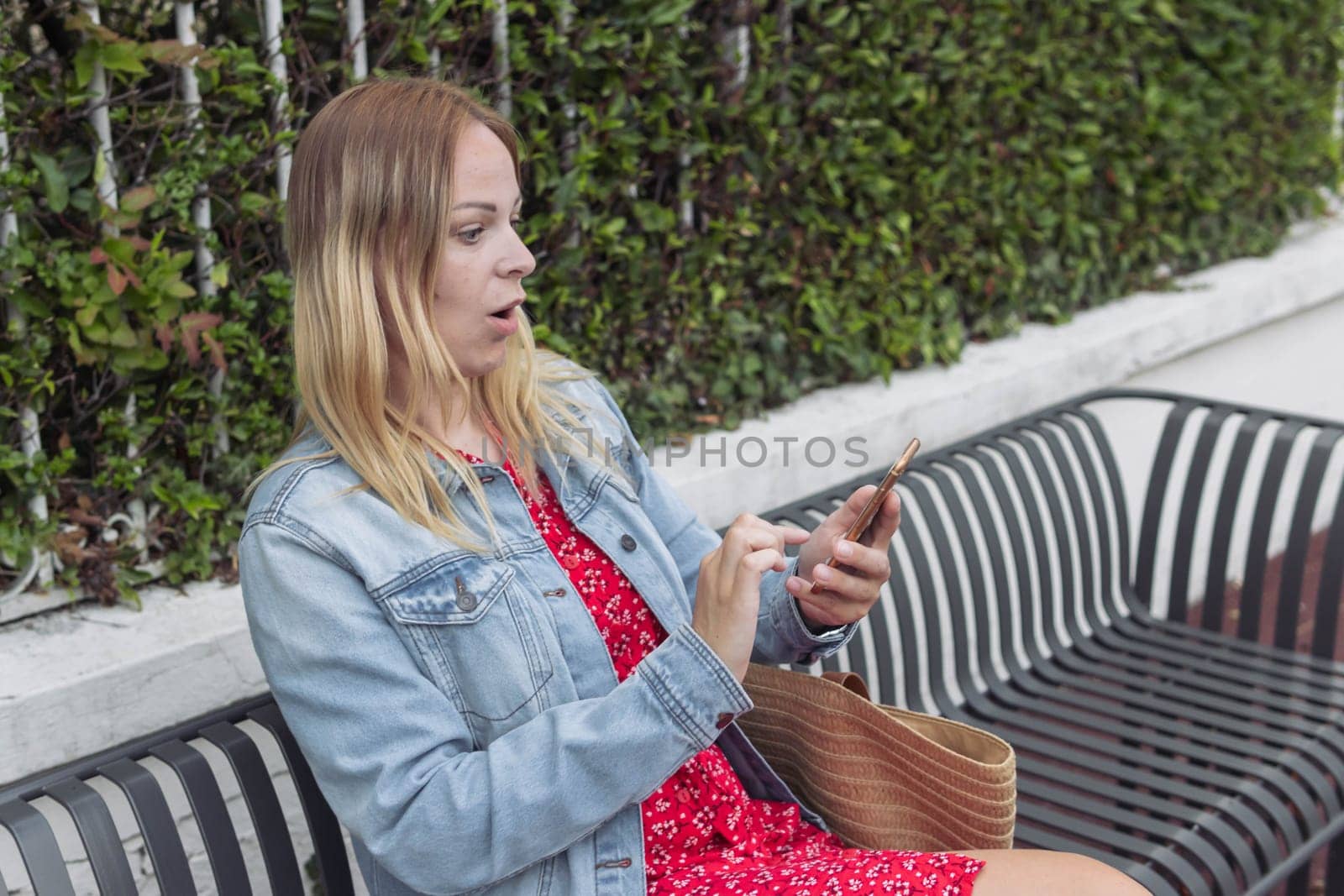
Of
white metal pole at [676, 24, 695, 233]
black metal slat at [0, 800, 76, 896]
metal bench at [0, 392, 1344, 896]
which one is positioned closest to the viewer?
black metal slat at [0, 800, 76, 896]

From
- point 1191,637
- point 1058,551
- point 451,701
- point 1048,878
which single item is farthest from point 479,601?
point 1191,637

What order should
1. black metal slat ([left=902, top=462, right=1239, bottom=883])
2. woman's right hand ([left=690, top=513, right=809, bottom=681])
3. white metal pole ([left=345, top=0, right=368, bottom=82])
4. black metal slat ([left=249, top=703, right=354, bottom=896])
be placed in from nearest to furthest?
woman's right hand ([left=690, top=513, right=809, bottom=681]) → black metal slat ([left=249, top=703, right=354, bottom=896]) → black metal slat ([left=902, top=462, right=1239, bottom=883]) → white metal pole ([left=345, top=0, right=368, bottom=82])

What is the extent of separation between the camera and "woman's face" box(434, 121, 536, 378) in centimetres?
182

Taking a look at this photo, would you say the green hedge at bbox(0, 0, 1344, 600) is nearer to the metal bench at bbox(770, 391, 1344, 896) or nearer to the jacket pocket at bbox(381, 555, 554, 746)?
the metal bench at bbox(770, 391, 1344, 896)

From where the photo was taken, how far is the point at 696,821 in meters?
1.96

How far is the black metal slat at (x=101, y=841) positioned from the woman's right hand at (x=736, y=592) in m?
0.75

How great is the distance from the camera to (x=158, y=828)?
1756mm

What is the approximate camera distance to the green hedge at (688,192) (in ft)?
7.31

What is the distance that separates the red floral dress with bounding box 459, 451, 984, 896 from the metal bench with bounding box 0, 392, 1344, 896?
0.46 meters

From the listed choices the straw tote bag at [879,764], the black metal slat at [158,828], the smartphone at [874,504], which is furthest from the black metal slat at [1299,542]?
the black metal slat at [158,828]

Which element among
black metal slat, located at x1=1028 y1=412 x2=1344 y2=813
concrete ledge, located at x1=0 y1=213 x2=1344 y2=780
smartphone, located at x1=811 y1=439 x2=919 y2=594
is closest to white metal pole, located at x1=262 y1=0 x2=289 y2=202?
concrete ledge, located at x1=0 y1=213 x2=1344 y2=780

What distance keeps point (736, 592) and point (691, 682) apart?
125mm

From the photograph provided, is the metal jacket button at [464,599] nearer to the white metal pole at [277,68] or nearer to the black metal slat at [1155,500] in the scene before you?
the white metal pole at [277,68]

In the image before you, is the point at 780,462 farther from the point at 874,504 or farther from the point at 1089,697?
the point at 874,504
